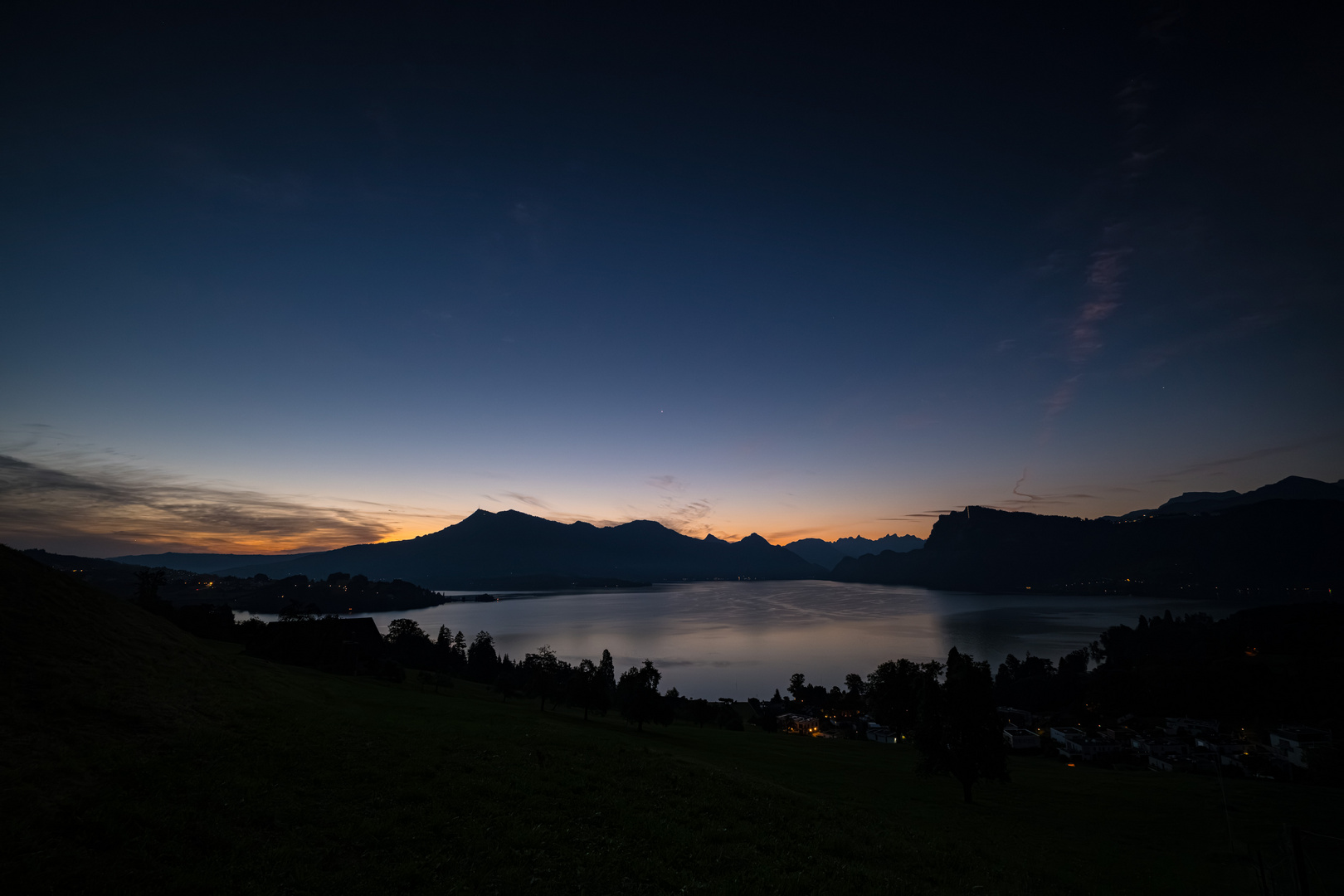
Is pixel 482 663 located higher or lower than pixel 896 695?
lower

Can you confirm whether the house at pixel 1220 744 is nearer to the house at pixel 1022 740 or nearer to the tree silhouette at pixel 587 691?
the house at pixel 1022 740

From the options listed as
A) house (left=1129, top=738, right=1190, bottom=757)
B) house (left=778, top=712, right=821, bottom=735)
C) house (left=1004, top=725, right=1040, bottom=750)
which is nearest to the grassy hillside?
house (left=1129, top=738, right=1190, bottom=757)

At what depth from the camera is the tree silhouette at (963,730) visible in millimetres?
33750

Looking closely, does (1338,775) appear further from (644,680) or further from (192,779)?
(192,779)

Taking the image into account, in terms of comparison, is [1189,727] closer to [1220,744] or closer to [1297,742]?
[1220,744]

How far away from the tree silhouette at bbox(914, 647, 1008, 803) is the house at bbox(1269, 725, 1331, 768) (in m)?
73.0

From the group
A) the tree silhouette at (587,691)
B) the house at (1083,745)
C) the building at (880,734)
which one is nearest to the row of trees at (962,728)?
the tree silhouette at (587,691)

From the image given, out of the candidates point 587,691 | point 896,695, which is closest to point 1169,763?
point 896,695

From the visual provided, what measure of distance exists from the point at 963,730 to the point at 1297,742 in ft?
275

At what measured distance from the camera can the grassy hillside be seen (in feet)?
29.8

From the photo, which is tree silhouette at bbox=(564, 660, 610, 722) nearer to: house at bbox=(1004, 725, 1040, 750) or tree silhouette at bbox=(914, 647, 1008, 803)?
tree silhouette at bbox=(914, 647, 1008, 803)

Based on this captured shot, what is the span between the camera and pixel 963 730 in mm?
34312

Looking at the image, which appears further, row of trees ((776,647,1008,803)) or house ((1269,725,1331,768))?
house ((1269,725,1331,768))

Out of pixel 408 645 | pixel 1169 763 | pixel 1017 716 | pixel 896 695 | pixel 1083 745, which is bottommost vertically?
pixel 1017 716
